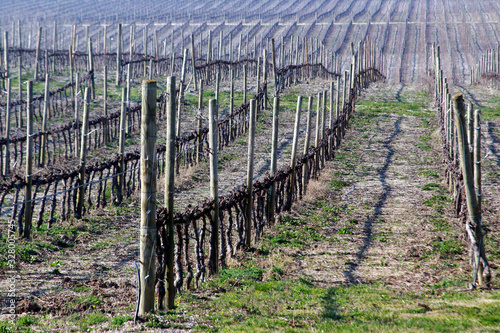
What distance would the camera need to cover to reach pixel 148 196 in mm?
6160

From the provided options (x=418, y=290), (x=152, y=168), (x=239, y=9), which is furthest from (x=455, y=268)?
(x=239, y=9)

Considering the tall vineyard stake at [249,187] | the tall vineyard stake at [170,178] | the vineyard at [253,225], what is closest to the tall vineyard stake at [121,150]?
the vineyard at [253,225]

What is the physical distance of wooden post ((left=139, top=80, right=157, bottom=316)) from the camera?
600 centimetres

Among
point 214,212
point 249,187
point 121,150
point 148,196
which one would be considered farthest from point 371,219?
point 148,196

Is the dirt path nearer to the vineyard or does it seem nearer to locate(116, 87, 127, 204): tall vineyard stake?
the vineyard

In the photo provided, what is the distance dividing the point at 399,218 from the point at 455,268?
3.03m

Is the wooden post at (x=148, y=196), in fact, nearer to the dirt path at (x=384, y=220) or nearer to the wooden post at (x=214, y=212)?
the wooden post at (x=214, y=212)

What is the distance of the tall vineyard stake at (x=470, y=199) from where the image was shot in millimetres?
7172

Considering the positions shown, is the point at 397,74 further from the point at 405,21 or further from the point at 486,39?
the point at 405,21

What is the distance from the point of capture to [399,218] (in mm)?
11359

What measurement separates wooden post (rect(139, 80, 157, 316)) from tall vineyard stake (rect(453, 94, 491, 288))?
442 centimetres

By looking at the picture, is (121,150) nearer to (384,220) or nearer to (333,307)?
(384,220)

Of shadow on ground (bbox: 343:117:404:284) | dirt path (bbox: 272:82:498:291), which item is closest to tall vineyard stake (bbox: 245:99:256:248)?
dirt path (bbox: 272:82:498:291)

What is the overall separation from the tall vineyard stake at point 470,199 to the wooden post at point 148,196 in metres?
4.42
